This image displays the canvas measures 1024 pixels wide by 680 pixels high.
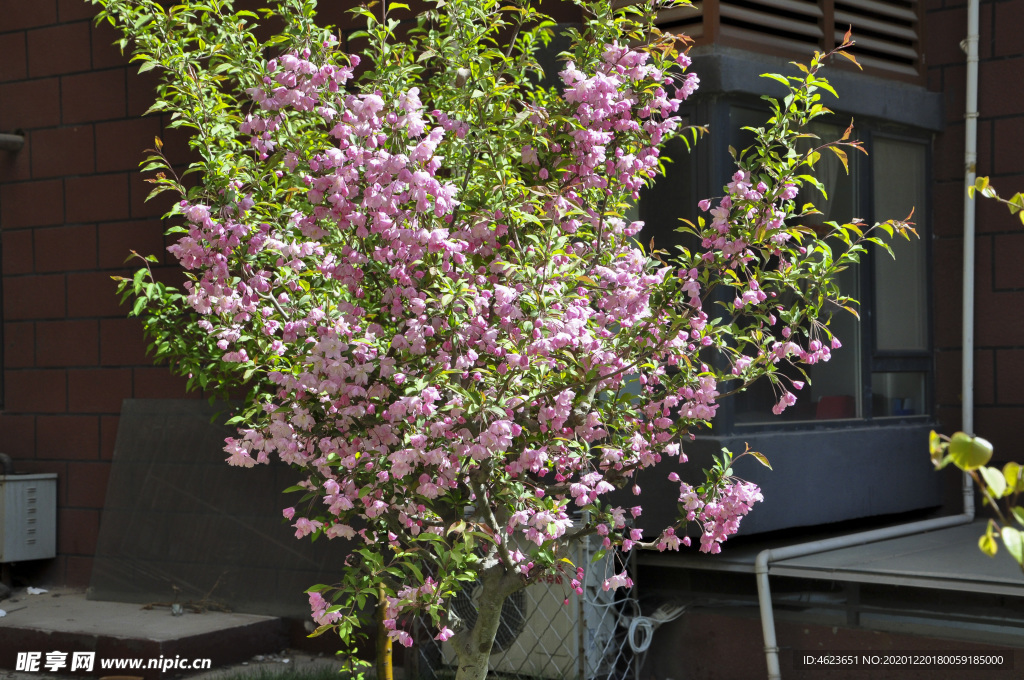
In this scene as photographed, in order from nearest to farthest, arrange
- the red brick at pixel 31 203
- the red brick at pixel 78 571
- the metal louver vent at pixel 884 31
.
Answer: the metal louver vent at pixel 884 31, the red brick at pixel 78 571, the red brick at pixel 31 203

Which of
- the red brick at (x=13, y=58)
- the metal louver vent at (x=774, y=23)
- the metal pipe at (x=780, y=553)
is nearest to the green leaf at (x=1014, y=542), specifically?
the metal pipe at (x=780, y=553)

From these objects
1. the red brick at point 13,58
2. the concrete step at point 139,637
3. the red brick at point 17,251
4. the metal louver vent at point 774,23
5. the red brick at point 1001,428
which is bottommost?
the concrete step at point 139,637

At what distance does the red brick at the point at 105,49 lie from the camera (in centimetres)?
648

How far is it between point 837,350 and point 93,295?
443cm

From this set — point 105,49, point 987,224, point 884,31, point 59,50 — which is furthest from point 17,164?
point 987,224

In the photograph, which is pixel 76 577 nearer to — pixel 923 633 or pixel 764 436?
pixel 764 436

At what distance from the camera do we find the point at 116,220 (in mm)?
6445

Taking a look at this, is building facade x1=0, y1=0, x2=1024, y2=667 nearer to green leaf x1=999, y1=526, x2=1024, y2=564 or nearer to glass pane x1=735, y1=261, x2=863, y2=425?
glass pane x1=735, y1=261, x2=863, y2=425

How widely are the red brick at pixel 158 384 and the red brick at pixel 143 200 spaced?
0.94m

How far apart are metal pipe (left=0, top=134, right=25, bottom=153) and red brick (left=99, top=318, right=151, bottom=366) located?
4.61 ft

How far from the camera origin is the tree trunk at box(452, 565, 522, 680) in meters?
3.28

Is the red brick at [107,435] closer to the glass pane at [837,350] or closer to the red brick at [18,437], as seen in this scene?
the red brick at [18,437]

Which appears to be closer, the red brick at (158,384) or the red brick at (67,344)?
the red brick at (158,384)

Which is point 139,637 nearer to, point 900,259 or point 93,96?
point 93,96
